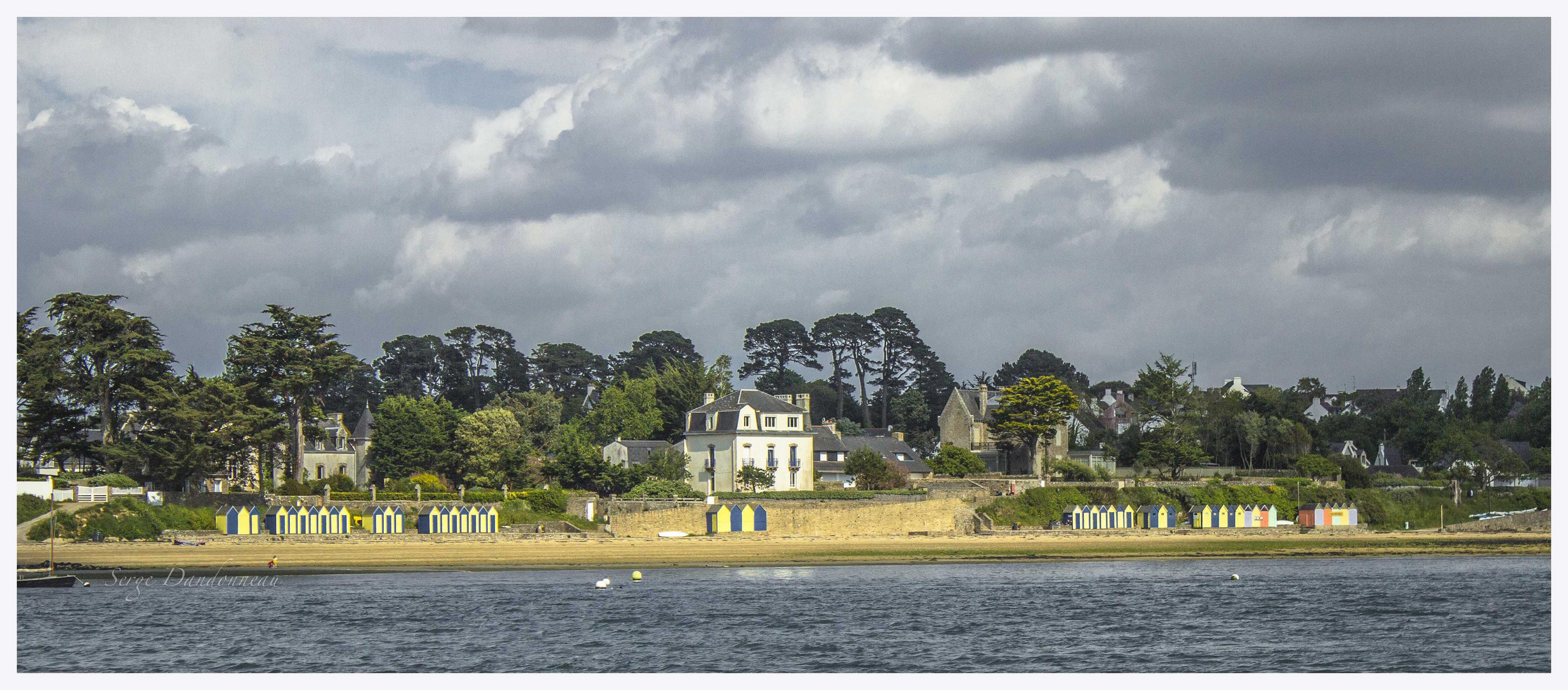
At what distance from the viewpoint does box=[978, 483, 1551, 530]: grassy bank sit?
190 feet

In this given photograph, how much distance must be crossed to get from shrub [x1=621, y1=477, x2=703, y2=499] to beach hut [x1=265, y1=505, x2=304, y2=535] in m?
12.0

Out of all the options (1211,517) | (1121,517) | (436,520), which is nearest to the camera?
(436,520)

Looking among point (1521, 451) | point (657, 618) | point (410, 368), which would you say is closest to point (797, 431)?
point (657, 618)

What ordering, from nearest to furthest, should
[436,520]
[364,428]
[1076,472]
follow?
[436,520], [1076,472], [364,428]

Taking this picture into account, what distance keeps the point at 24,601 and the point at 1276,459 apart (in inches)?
2193

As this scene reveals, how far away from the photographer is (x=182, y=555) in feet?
135

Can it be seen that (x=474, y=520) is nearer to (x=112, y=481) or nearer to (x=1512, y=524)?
(x=112, y=481)

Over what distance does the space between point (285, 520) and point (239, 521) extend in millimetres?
1461

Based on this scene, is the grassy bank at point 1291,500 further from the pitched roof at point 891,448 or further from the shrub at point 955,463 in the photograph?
the pitched roof at point 891,448

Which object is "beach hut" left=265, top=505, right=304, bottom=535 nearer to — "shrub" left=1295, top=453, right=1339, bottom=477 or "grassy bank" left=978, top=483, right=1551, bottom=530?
"grassy bank" left=978, top=483, right=1551, bottom=530

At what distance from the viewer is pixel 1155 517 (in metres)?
58.3

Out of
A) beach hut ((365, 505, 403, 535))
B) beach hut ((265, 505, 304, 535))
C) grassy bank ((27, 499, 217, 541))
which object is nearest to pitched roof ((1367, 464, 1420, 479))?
beach hut ((365, 505, 403, 535))

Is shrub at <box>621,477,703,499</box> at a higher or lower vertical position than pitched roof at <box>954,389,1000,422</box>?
lower

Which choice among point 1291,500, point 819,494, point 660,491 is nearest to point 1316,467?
point 1291,500
